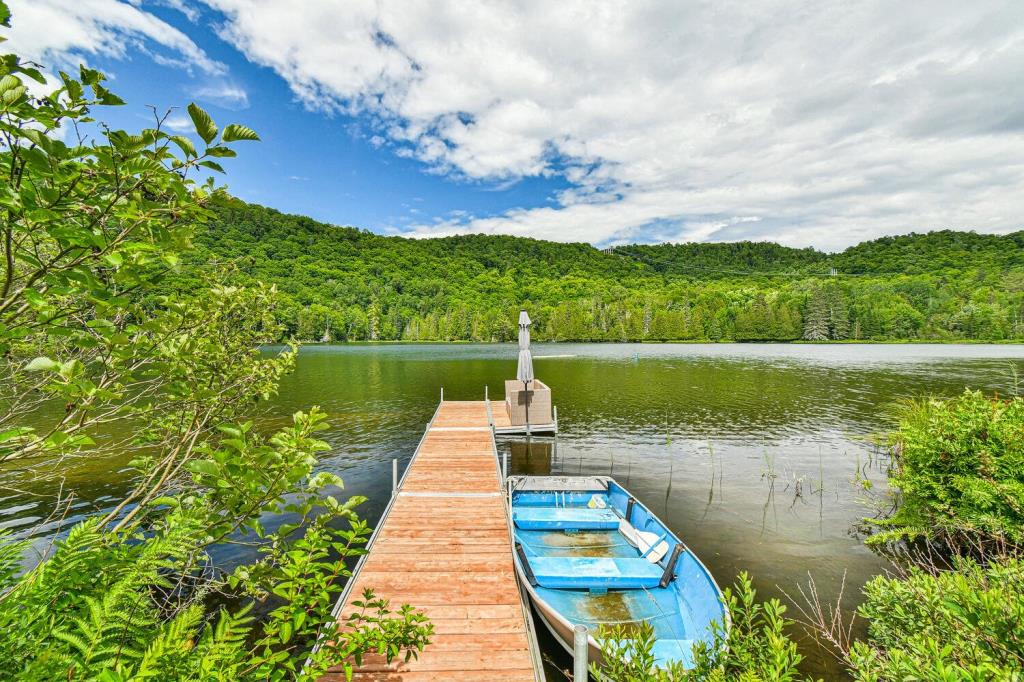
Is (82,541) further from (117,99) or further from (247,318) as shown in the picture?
(247,318)

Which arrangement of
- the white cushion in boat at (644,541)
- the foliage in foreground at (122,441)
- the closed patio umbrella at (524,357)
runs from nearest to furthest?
the foliage in foreground at (122,441) → the white cushion in boat at (644,541) → the closed patio umbrella at (524,357)

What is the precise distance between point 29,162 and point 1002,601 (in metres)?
5.18

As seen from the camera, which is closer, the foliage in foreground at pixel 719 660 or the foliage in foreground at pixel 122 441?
the foliage in foreground at pixel 122 441

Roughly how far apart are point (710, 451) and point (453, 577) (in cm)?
1542

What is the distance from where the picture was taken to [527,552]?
9.05m

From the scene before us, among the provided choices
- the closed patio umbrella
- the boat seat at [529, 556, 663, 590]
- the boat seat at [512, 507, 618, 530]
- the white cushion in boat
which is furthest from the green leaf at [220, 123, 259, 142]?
the closed patio umbrella

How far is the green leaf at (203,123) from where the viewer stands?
1.69 metres

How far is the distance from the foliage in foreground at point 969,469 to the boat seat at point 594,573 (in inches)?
189

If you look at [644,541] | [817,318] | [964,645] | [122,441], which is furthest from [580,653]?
[817,318]

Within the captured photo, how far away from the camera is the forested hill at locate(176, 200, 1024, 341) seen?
107m

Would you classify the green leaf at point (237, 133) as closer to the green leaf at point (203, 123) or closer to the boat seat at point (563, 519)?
the green leaf at point (203, 123)

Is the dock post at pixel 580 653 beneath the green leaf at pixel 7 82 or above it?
beneath

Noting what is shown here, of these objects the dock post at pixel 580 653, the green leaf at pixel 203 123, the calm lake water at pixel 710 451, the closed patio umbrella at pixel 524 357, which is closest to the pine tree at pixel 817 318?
the calm lake water at pixel 710 451

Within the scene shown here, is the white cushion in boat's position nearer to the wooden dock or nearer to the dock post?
the wooden dock
